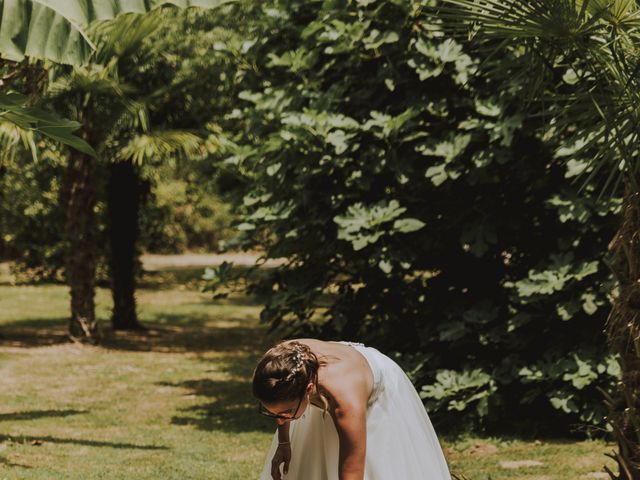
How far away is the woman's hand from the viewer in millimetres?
4312

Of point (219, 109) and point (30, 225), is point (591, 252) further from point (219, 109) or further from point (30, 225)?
point (30, 225)

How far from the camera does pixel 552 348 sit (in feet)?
25.8

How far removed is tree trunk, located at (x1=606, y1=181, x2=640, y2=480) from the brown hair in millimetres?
1634

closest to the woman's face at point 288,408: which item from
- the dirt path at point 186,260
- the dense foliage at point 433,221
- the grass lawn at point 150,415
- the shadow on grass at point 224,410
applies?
the grass lawn at point 150,415

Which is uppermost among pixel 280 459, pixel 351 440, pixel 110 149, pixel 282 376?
pixel 110 149

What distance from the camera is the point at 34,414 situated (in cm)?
954

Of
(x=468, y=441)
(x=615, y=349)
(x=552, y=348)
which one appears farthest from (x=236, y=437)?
(x=615, y=349)

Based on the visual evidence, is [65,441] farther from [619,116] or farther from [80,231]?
[80,231]

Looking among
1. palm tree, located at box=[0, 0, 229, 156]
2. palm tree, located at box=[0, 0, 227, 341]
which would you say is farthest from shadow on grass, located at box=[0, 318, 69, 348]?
palm tree, located at box=[0, 0, 229, 156]

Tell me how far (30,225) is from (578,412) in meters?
18.5

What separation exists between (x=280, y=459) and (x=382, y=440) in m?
0.46

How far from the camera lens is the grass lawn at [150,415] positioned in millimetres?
7328

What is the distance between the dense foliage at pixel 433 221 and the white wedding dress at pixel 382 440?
3.37m

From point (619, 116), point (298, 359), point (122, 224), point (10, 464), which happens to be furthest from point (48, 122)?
point (122, 224)
